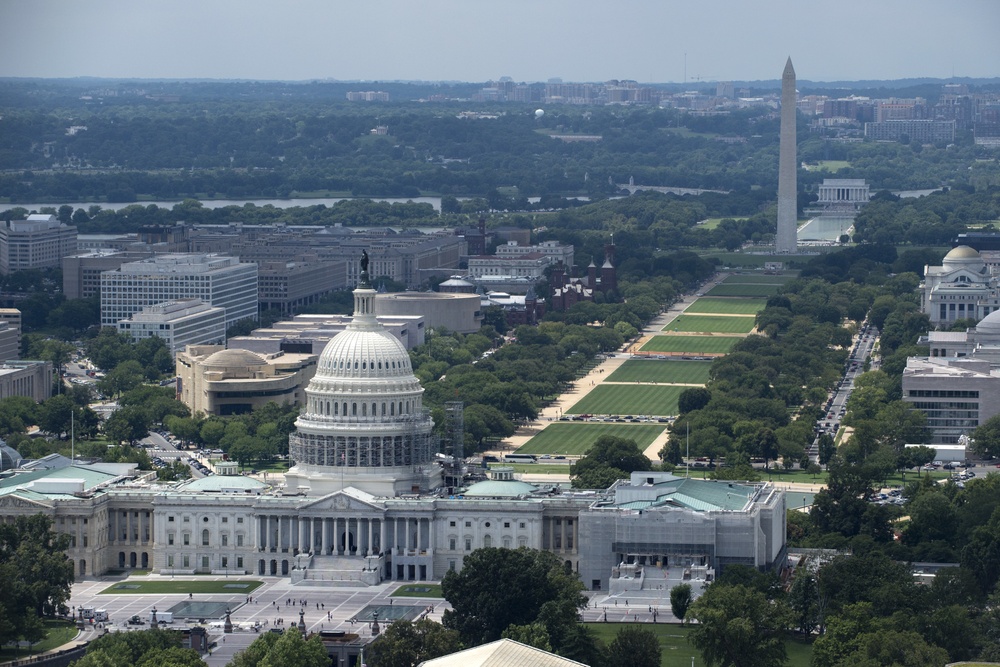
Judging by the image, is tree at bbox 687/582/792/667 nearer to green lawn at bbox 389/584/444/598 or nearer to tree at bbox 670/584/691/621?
tree at bbox 670/584/691/621

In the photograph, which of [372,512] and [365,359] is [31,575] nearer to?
[372,512]

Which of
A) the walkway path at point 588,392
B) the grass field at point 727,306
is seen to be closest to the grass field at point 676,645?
the walkway path at point 588,392

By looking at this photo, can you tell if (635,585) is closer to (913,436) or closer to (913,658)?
(913,658)

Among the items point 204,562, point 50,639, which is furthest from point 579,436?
point 50,639

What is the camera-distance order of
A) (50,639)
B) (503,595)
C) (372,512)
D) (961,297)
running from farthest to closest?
(961,297) → (372,512) → (50,639) → (503,595)

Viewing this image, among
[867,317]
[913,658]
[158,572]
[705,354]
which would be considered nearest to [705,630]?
[913,658]
